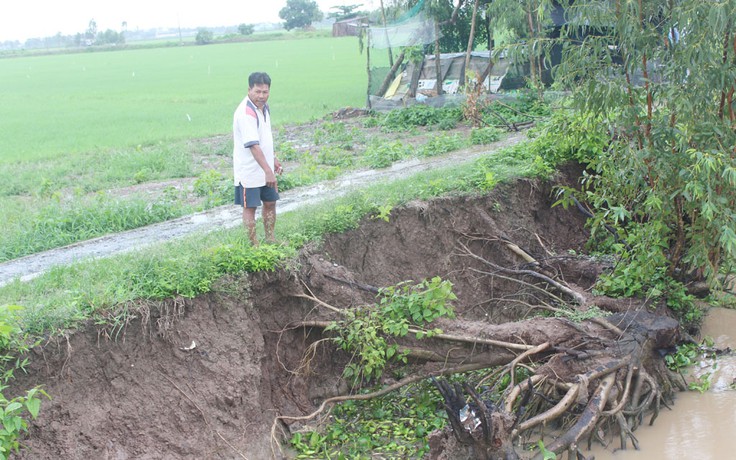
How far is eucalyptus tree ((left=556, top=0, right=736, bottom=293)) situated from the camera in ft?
19.6

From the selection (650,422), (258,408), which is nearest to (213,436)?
(258,408)

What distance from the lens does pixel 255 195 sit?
6.58 metres

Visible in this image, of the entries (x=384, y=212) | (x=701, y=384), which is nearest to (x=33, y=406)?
(x=384, y=212)

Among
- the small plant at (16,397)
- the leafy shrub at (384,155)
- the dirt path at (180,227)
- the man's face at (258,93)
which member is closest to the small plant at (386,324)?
the man's face at (258,93)

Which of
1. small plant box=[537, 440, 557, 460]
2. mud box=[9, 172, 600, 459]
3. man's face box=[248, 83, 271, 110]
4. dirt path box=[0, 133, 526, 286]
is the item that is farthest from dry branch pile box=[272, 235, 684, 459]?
dirt path box=[0, 133, 526, 286]

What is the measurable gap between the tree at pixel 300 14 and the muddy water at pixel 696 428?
79.4m

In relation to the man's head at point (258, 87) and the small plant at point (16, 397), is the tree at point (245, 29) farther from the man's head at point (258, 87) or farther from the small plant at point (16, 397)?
the small plant at point (16, 397)

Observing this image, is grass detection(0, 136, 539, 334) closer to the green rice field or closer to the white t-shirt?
the white t-shirt

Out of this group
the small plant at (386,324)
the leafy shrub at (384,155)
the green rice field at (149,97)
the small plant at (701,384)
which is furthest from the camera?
the green rice field at (149,97)

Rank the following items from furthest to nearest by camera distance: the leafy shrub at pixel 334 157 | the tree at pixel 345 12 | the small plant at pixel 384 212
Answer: the tree at pixel 345 12
the leafy shrub at pixel 334 157
the small plant at pixel 384 212

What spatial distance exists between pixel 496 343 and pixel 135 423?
278cm

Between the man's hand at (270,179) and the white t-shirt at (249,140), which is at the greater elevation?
the white t-shirt at (249,140)

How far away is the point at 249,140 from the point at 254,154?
125 mm

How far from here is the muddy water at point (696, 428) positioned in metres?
5.52
